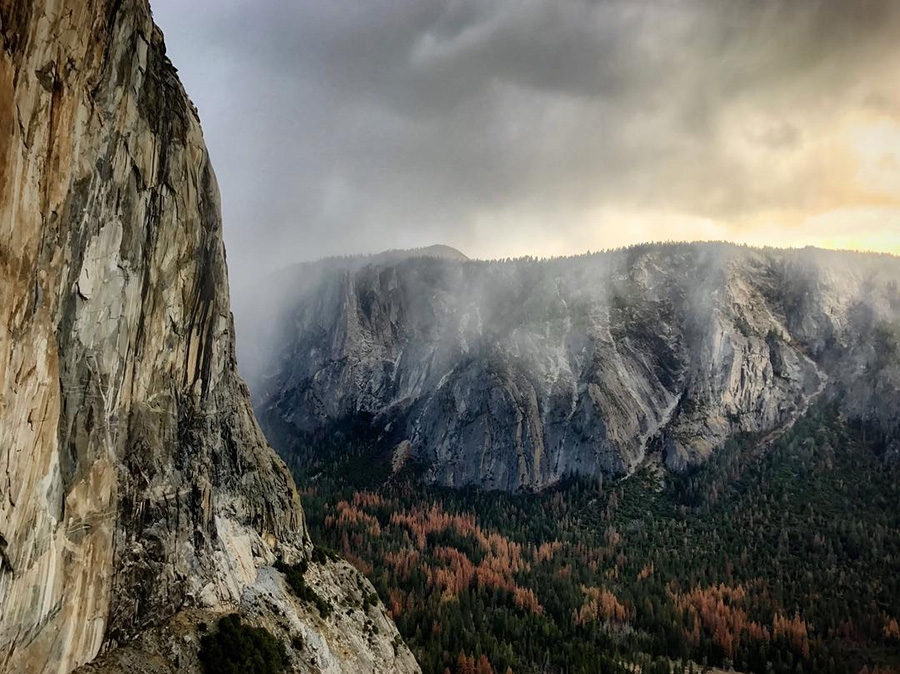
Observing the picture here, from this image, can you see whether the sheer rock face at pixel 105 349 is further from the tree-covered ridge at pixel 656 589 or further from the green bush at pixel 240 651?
the tree-covered ridge at pixel 656 589

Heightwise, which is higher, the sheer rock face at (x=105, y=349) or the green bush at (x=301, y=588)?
the sheer rock face at (x=105, y=349)

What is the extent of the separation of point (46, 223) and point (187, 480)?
29527mm

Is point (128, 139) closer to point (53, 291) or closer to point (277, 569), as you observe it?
point (53, 291)

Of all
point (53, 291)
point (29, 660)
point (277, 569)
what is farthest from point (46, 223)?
point (277, 569)

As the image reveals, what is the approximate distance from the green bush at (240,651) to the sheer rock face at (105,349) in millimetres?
2945

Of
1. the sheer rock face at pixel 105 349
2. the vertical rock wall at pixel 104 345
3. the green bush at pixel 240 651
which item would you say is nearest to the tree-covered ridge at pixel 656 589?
the green bush at pixel 240 651

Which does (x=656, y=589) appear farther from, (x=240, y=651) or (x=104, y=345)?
(x=104, y=345)

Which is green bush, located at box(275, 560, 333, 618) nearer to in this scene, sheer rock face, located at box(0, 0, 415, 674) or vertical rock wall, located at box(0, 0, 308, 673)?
sheer rock face, located at box(0, 0, 415, 674)

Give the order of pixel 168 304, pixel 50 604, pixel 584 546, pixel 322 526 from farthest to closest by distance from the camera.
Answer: pixel 584 546 → pixel 322 526 → pixel 168 304 → pixel 50 604

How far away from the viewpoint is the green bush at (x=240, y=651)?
151ft

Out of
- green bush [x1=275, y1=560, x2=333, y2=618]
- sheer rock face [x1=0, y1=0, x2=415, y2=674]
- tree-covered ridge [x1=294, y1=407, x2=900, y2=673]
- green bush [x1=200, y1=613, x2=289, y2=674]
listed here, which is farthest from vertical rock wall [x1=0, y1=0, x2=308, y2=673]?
tree-covered ridge [x1=294, y1=407, x2=900, y2=673]

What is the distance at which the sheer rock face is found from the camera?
89.9 feet

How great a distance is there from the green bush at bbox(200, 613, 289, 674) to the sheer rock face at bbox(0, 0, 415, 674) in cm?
294

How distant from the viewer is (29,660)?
1251 inches
